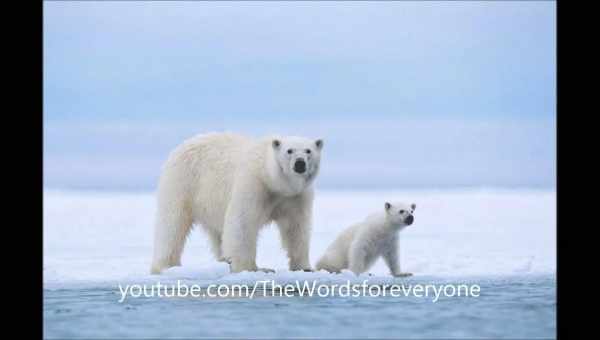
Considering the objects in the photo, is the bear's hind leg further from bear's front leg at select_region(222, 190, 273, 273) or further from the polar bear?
the polar bear

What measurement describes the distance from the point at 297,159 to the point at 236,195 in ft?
2.39

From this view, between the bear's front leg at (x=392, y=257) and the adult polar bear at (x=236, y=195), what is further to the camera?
the bear's front leg at (x=392, y=257)

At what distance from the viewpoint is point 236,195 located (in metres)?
7.28

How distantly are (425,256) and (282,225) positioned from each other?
1.99m

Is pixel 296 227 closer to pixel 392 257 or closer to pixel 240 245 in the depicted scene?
pixel 240 245

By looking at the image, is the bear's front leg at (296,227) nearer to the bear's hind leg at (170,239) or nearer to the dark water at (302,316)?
the bear's hind leg at (170,239)

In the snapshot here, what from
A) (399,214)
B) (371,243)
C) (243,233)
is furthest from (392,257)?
(243,233)

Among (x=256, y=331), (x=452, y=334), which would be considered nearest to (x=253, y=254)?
(x=256, y=331)

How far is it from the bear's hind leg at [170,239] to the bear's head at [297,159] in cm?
138

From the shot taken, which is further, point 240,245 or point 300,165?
point 240,245

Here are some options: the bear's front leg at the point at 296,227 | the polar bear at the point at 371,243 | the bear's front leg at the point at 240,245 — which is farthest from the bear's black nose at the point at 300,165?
the polar bear at the point at 371,243

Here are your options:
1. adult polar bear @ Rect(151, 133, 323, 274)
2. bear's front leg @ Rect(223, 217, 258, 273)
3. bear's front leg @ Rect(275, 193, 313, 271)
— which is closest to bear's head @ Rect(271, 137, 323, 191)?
adult polar bear @ Rect(151, 133, 323, 274)

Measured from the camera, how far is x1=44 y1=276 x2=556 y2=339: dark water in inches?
215

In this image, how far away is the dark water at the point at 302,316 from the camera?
545cm
